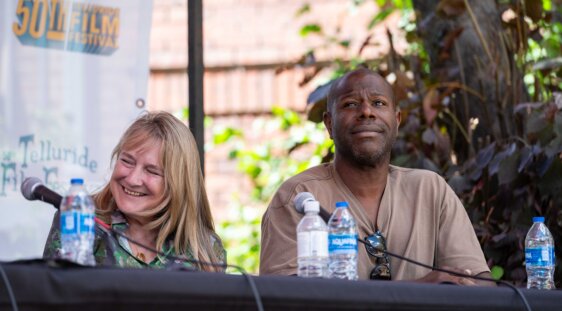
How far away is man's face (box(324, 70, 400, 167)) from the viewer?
12.8 feet

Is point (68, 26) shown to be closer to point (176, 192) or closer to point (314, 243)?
point (176, 192)

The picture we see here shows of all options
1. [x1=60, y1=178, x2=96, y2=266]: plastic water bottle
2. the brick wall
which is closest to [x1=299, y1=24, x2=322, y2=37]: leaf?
the brick wall

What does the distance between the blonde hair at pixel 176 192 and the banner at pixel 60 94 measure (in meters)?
0.54

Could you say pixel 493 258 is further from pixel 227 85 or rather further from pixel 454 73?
pixel 227 85

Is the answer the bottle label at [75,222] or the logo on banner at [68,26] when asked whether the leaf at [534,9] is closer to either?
the logo on banner at [68,26]

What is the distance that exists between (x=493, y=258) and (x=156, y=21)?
12.0ft

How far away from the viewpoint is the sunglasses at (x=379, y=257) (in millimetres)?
3629

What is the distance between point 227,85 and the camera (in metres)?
7.53

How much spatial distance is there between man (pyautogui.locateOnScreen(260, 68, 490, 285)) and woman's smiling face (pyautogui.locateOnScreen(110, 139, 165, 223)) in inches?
18.8

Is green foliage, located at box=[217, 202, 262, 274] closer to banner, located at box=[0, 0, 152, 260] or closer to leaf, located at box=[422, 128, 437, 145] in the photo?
leaf, located at box=[422, 128, 437, 145]

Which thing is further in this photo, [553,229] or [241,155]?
[241,155]

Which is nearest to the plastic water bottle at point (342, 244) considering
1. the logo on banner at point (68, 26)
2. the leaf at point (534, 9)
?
the logo on banner at point (68, 26)

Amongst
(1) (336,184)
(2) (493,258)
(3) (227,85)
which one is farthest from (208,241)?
(3) (227,85)

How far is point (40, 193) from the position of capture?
273cm
